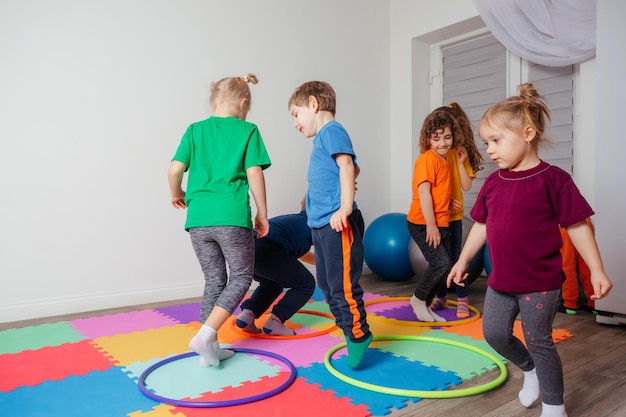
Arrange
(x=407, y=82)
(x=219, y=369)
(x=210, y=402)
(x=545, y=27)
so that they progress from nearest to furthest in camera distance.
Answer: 1. (x=210, y=402)
2. (x=219, y=369)
3. (x=545, y=27)
4. (x=407, y=82)

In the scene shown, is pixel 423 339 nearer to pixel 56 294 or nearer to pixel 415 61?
pixel 56 294

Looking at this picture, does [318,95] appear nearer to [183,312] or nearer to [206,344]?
[206,344]

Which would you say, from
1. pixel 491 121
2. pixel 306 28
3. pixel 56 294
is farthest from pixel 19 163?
pixel 491 121

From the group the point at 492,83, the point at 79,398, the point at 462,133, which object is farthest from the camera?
the point at 492,83

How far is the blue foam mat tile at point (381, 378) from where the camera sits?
1.89 m

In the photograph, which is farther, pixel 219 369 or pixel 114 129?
pixel 114 129

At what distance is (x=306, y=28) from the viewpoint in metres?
4.63

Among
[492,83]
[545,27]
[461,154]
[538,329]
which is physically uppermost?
[545,27]

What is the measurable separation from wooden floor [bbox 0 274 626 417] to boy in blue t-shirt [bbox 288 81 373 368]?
44 centimetres

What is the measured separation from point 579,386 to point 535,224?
80 centimetres

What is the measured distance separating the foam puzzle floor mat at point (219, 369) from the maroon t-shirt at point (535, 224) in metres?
0.60

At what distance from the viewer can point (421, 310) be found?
3.06 meters

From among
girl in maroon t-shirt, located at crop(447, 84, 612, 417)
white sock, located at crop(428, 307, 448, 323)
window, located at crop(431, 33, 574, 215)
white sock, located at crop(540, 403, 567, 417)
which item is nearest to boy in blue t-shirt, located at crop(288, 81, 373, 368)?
girl in maroon t-shirt, located at crop(447, 84, 612, 417)

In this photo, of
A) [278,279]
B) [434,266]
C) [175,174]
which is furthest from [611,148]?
[175,174]
